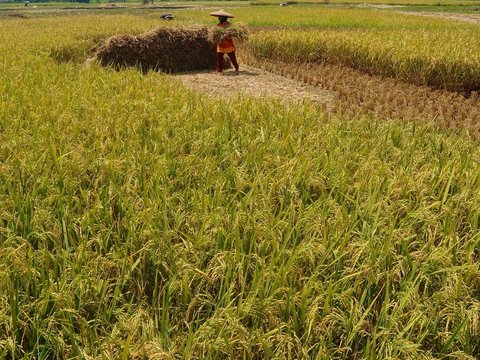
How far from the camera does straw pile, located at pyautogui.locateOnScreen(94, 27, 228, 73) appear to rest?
9.12m

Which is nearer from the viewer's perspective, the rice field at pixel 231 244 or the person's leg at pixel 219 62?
the rice field at pixel 231 244

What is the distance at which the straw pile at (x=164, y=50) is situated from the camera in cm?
912

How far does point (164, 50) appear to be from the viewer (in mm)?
9953

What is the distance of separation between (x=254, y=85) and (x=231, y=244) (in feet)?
21.8

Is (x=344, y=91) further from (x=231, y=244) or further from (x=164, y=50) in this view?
(x=231, y=244)

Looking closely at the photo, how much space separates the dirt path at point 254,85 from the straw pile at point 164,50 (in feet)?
2.11

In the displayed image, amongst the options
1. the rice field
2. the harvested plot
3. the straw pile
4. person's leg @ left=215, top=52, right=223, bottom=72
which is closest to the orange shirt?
person's leg @ left=215, top=52, right=223, bottom=72

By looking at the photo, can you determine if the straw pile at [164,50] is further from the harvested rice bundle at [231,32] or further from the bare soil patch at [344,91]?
the harvested rice bundle at [231,32]

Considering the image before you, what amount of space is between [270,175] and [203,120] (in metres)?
1.48

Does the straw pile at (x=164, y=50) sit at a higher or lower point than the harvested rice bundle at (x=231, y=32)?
lower

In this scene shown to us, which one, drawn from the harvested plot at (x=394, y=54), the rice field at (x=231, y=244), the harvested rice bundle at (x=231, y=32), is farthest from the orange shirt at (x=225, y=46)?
the rice field at (x=231, y=244)

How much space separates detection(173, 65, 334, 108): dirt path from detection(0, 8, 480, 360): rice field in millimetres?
3993

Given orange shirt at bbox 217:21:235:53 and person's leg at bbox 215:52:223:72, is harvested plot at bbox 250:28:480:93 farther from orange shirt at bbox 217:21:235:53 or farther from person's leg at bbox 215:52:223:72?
orange shirt at bbox 217:21:235:53

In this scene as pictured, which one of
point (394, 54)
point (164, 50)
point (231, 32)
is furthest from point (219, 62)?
point (394, 54)
